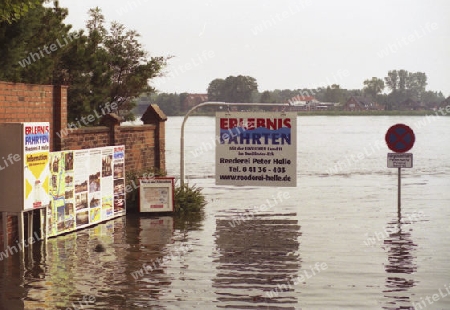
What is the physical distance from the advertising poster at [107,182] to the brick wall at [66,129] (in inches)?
18.1

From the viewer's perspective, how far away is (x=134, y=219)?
24047 millimetres

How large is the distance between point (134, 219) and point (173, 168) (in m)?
38.4

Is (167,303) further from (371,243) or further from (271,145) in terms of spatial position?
(271,145)

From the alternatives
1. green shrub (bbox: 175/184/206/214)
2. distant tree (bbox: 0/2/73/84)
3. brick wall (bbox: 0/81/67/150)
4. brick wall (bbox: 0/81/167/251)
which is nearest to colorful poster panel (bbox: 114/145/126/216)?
brick wall (bbox: 0/81/167/251)

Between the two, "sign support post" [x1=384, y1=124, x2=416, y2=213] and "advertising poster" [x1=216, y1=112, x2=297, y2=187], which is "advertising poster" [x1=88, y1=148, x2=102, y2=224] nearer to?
"advertising poster" [x1=216, y1=112, x2=297, y2=187]

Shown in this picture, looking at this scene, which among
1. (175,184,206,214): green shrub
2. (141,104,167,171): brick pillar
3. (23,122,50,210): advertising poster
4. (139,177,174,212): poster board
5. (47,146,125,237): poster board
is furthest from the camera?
(141,104,167,171): brick pillar

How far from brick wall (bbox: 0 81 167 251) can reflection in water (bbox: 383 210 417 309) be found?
7618 millimetres

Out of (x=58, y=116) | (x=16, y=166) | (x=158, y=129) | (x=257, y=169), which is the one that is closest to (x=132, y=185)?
(x=158, y=129)

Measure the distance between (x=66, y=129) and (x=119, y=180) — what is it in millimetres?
3076

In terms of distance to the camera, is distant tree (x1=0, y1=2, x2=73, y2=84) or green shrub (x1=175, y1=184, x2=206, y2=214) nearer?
green shrub (x1=175, y1=184, x2=206, y2=214)

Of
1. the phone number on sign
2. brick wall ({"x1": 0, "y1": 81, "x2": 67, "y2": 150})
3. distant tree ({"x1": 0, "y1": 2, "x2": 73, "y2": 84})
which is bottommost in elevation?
the phone number on sign

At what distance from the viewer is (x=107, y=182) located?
23.3 metres

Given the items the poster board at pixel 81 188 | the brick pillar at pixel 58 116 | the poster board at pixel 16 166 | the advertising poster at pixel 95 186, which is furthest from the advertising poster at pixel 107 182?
the poster board at pixel 16 166

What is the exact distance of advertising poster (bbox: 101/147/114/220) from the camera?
23.1 metres
